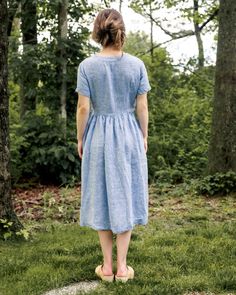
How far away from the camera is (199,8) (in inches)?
588

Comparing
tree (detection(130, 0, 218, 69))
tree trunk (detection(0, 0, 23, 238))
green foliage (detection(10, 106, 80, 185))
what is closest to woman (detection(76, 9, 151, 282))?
tree trunk (detection(0, 0, 23, 238))

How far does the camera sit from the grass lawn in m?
3.72

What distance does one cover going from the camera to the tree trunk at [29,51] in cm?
932

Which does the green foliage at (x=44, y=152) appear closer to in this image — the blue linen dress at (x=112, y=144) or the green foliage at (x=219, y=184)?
the green foliage at (x=219, y=184)

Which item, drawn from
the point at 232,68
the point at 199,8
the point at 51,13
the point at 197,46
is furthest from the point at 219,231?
the point at 197,46

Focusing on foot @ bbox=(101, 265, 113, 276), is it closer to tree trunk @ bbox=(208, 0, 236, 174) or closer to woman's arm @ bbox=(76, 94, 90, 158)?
woman's arm @ bbox=(76, 94, 90, 158)

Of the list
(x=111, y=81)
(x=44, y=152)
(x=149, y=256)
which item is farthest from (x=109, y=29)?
(x=44, y=152)

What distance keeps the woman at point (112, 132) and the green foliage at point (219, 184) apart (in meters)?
3.50

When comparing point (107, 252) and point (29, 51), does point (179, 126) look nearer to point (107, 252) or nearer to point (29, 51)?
point (29, 51)

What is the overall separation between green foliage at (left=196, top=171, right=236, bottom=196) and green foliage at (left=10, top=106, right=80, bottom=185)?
9.07 feet

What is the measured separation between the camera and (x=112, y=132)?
362cm

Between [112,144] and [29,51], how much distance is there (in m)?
6.16

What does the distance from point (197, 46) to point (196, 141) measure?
1136 centimetres

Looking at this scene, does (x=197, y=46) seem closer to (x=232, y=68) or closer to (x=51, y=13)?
(x=51, y=13)
